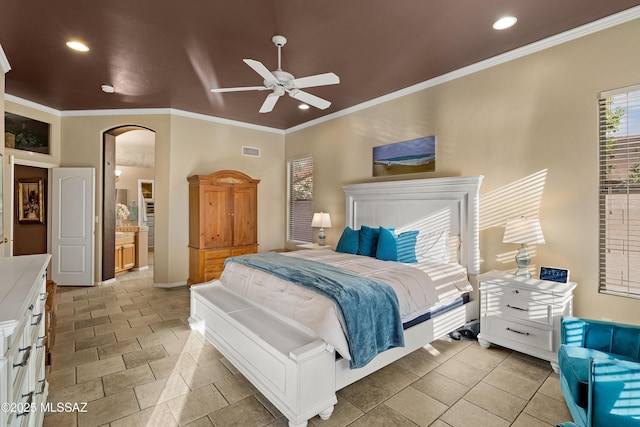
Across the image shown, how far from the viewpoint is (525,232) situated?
286cm

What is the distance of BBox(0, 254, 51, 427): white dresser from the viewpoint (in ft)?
3.63

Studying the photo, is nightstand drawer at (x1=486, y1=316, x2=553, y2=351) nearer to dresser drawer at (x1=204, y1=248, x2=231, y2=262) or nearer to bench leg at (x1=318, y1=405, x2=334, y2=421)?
bench leg at (x1=318, y1=405, x2=334, y2=421)

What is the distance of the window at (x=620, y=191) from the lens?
102 inches

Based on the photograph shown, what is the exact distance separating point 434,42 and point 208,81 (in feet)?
9.09

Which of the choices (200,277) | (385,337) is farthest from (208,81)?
(385,337)

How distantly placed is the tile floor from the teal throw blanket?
0.40 m

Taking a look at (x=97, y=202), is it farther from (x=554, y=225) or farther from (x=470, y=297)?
(x=554, y=225)

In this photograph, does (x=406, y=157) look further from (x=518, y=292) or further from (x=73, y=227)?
(x=73, y=227)

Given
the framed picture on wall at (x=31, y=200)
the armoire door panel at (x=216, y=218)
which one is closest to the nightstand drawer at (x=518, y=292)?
the armoire door panel at (x=216, y=218)

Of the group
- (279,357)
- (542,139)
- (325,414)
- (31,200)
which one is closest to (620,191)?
(542,139)

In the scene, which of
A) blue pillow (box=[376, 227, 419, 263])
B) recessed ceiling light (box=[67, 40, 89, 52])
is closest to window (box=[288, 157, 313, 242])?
blue pillow (box=[376, 227, 419, 263])

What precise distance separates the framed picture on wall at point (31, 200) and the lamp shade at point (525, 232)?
706cm

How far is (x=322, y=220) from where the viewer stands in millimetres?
5309

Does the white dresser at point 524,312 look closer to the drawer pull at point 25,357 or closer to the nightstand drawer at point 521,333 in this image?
the nightstand drawer at point 521,333
